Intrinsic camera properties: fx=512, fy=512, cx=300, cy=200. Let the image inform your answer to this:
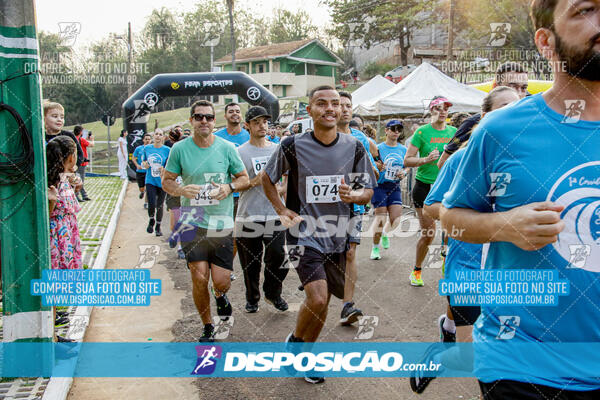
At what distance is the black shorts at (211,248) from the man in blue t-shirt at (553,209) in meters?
3.23

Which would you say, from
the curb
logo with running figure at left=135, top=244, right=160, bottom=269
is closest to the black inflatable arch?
the curb

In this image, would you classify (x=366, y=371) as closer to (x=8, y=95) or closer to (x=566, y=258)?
(x=566, y=258)

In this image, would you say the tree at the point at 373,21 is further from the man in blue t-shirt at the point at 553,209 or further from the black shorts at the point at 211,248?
the man in blue t-shirt at the point at 553,209

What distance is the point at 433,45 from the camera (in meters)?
40.8

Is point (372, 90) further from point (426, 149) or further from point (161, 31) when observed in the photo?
point (161, 31)

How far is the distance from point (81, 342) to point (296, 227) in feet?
7.19

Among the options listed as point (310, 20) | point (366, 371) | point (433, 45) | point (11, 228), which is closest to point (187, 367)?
point (366, 371)

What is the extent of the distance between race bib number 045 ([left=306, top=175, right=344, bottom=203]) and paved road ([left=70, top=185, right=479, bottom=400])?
1367 mm

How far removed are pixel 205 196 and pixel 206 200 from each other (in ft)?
0.13

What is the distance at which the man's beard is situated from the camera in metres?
1.51

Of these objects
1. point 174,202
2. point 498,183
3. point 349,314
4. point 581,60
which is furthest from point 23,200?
point 174,202

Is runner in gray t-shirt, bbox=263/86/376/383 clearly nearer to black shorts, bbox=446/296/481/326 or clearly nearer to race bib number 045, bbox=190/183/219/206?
race bib number 045, bbox=190/183/219/206

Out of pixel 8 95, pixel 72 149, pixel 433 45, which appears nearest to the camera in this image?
pixel 8 95

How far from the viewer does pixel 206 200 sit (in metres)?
4.77
